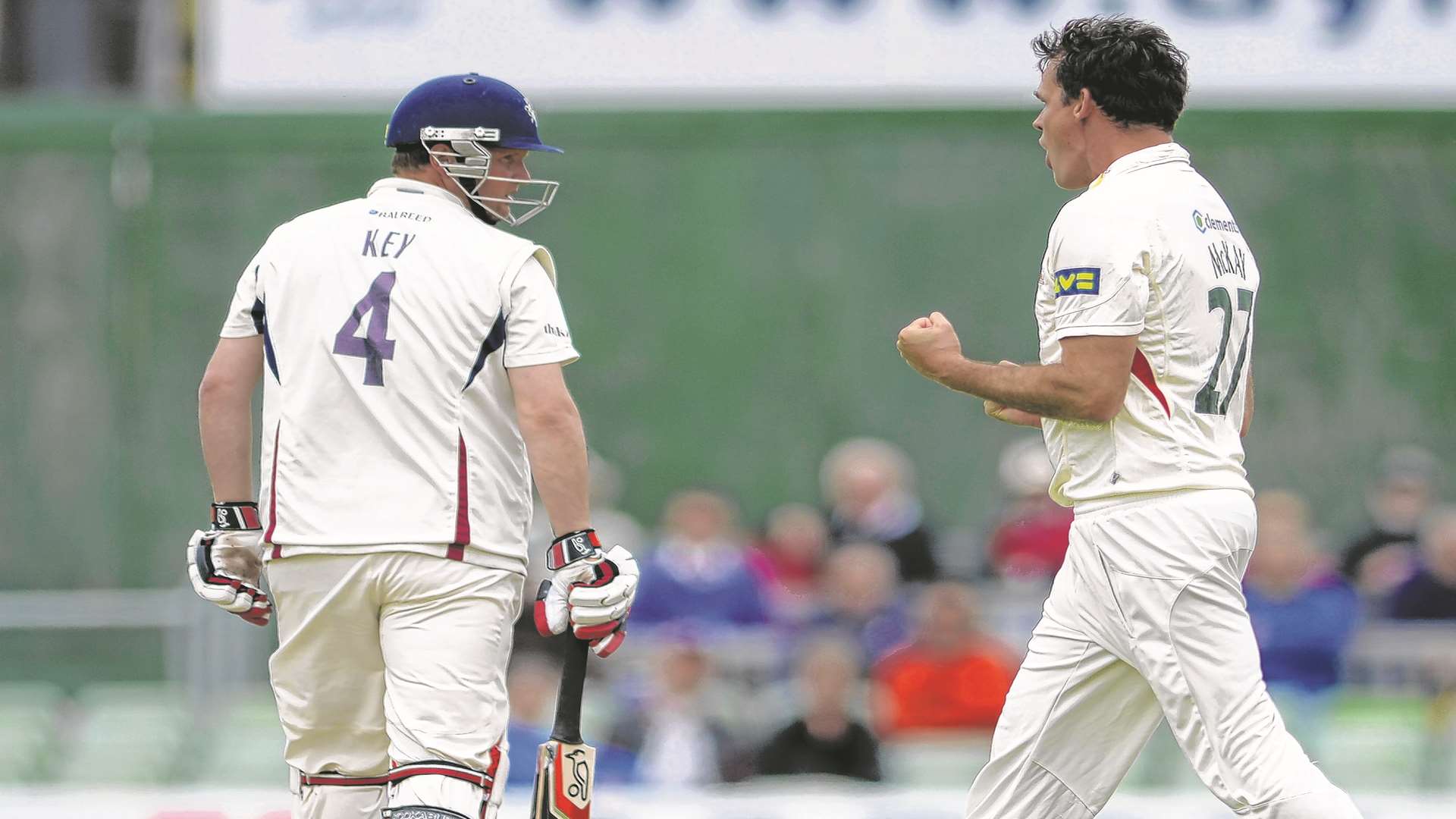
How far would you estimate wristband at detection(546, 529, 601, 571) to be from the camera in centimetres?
467

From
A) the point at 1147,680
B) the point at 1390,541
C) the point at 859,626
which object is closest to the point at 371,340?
the point at 1147,680

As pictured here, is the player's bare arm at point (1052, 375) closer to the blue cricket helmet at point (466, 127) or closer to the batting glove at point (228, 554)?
the blue cricket helmet at point (466, 127)

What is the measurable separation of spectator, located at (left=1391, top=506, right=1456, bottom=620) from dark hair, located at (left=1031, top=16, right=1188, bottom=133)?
579 cm

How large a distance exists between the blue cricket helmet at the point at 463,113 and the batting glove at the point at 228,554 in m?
1.04

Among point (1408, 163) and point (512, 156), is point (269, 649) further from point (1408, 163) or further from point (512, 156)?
point (1408, 163)

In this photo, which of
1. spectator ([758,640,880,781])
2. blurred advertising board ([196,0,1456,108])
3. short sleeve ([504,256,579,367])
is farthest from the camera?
blurred advertising board ([196,0,1456,108])

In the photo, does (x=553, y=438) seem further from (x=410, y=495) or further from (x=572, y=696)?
(x=572, y=696)

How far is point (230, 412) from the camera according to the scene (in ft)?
16.0

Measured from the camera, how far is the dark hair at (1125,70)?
446 cm

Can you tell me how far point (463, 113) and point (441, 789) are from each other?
5.49ft

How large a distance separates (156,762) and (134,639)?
2.41 metres

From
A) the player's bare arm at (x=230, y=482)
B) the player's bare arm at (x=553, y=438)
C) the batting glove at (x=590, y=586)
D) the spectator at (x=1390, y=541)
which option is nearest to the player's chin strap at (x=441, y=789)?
the batting glove at (x=590, y=586)

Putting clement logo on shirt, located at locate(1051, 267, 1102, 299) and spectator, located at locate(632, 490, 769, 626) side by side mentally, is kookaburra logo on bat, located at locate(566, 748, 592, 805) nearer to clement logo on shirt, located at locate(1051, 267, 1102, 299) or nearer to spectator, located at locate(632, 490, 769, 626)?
clement logo on shirt, located at locate(1051, 267, 1102, 299)

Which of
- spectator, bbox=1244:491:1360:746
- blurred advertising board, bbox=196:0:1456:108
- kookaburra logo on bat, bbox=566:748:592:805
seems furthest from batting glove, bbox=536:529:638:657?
blurred advertising board, bbox=196:0:1456:108
